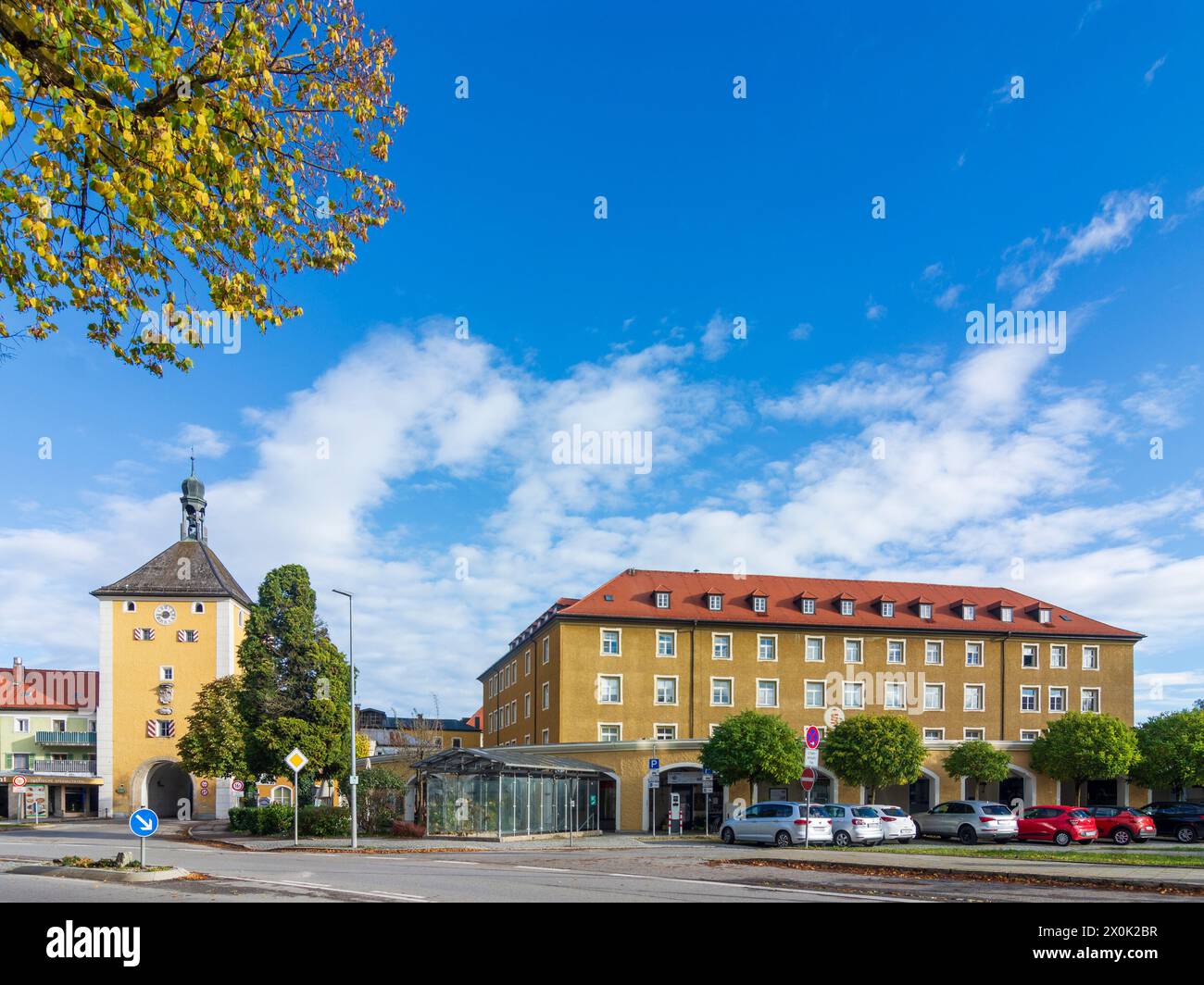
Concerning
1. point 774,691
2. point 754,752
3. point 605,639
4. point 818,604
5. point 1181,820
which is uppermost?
point 818,604

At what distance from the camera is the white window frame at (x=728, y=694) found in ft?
176

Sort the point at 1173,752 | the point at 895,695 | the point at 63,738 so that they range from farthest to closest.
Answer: the point at 63,738 < the point at 895,695 < the point at 1173,752

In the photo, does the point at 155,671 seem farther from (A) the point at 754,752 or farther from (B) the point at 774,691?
(A) the point at 754,752

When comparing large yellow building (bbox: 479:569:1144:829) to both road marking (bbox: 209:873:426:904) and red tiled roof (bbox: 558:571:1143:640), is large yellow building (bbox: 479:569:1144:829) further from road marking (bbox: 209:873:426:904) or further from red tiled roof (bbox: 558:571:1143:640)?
road marking (bbox: 209:873:426:904)

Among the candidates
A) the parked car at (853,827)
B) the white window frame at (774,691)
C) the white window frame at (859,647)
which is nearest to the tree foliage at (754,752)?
the parked car at (853,827)

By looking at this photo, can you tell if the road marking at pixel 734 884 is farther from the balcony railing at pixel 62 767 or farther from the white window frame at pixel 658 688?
the balcony railing at pixel 62 767

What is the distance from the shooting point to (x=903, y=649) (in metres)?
57.0

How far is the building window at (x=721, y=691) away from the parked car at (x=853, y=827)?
20462 mm

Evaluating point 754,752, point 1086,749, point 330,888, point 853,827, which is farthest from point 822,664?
point 330,888

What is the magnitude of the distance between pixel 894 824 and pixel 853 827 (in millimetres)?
2554

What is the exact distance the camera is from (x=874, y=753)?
43.4 metres

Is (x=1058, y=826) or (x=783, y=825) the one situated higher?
(x=783, y=825)

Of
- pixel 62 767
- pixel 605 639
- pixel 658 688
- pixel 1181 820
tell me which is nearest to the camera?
pixel 1181 820
